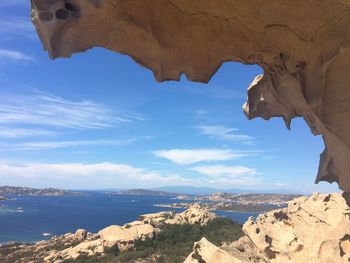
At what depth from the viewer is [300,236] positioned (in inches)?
414

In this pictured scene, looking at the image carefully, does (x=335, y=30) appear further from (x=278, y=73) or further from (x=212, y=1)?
(x=212, y=1)

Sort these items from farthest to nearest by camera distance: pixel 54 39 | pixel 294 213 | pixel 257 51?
pixel 294 213 → pixel 257 51 → pixel 54 39

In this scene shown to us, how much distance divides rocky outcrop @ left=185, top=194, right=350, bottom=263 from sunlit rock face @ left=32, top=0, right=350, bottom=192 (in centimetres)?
380

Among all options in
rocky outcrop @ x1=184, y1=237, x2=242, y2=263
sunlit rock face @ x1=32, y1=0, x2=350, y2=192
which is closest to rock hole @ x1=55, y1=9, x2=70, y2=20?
sunlit rock face @ x1=32, y1=0, x2=350, y2=192

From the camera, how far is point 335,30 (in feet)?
17.6

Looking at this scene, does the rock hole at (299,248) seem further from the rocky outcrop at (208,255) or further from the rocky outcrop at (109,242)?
the rocky outcrop at (109,242)

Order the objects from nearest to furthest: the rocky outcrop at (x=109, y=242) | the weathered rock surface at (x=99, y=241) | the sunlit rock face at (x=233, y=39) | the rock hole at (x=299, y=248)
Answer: the sunlit rock face at (x=233, y=39), the rock hole at (x=299, y=248), the rocky outcrop at (x=109, y=242), the weathered rock surface at (x=99, y=241)

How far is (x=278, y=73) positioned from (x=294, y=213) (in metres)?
6.04

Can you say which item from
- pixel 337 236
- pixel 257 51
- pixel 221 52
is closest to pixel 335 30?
pixel 257 51

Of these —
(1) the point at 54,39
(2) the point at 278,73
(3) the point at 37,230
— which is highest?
(2) the point at 278,73

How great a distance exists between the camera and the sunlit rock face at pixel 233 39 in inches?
168

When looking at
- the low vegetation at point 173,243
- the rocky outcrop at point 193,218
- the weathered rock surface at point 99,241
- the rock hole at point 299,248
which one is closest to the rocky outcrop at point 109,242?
the weathered rock surface at point 99,241

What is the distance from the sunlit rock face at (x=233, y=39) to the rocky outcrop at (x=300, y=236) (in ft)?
12.5

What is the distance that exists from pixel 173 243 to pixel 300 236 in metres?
35.3
